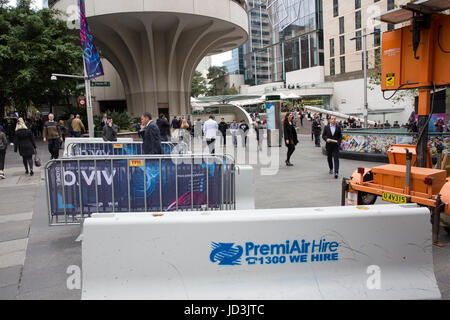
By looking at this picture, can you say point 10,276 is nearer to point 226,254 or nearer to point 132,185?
point 132,185

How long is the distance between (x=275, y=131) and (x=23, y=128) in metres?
13.3

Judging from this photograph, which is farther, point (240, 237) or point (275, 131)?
point (275, 131)

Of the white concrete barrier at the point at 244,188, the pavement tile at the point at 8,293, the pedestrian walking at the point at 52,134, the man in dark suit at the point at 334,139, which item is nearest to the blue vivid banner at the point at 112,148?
the pedestrian walking at the point at 52,134

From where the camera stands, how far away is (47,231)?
5.94m

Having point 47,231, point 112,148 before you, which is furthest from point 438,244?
point 112,148

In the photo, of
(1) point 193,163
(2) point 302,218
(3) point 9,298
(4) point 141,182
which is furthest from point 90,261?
(1) point 193,163

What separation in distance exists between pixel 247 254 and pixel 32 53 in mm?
23999

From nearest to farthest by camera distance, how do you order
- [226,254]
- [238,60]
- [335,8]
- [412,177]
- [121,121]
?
[226,254], [412,177], [121,121], [335,8], [238,60]

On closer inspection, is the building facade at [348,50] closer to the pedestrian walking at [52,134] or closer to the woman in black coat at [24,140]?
the pedestrian walking at [52,134]

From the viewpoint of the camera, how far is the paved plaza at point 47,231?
13.0 ft

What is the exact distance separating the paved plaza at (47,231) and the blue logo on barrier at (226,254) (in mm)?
1683

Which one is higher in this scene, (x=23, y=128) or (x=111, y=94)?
(x=111, y=94)

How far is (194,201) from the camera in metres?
5.73
